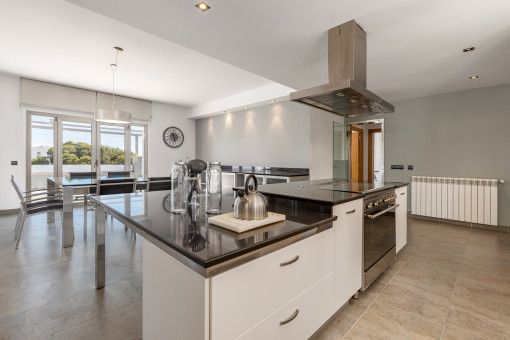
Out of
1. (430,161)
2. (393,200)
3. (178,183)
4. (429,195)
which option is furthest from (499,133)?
(178,183)

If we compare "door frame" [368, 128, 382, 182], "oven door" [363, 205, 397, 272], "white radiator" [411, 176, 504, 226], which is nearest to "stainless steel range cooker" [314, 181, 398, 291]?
"oven door" [363, 205, 397, 272]

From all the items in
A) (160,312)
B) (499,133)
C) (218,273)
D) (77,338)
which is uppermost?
(499,133)

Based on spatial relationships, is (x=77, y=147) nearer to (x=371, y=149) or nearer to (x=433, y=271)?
(x=433, y=271)

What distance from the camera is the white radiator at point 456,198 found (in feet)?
12.1

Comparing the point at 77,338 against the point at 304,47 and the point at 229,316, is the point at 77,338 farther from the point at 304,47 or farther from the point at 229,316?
the point at 304,47

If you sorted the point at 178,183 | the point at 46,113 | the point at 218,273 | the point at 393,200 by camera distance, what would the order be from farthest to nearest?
the point at 46,113, the point at 393,200, the point at 178,183, the point at 218,273

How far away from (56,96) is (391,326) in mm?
6601

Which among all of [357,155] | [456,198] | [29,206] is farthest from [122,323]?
[357,155]

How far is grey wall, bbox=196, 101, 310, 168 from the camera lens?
487cm

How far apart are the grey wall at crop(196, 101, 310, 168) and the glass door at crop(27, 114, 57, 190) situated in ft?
11.4

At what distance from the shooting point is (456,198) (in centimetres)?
396

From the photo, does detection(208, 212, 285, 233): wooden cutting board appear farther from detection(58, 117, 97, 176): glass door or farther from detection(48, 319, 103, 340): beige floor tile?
detection(58, 117, 97, 176): glass door

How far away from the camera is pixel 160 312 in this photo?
104cm

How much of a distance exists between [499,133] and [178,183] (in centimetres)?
486
